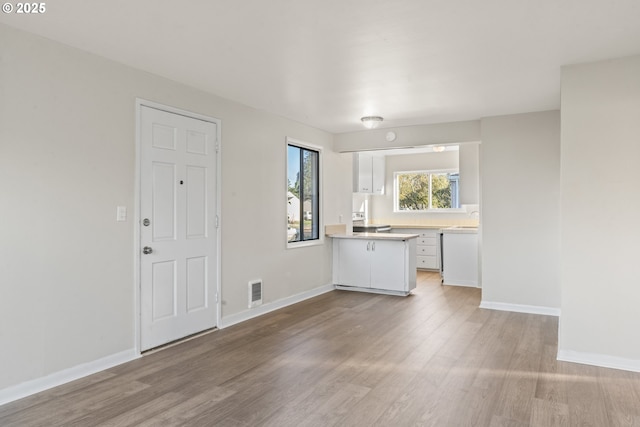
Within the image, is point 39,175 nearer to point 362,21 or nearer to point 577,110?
point 362,21

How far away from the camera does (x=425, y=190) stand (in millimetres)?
9102

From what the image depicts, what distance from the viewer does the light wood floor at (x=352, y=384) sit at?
2.48 metres

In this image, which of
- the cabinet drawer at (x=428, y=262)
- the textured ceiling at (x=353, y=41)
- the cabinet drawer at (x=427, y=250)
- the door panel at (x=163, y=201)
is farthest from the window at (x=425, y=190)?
Result: the door panel at (x=163, y=201)

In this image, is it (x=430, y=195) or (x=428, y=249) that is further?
(x=430, y=195)

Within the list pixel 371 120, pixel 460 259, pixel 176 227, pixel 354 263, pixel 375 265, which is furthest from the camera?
pixel 460 259

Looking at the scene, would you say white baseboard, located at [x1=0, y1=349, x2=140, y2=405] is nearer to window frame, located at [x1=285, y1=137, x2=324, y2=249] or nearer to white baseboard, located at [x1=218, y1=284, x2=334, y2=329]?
white baseboard, located at [x1=218, y1=284, x2=334, y2=329]

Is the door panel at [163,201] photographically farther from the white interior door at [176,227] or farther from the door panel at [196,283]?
the door panel at [196,283]

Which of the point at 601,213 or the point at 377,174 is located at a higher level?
the point at 377,174

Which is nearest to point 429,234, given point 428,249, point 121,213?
point 428,249

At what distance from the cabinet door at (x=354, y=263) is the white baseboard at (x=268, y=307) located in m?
0.32

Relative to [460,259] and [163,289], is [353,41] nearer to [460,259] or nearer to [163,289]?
[163,289]

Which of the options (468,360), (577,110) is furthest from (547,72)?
(468,360)

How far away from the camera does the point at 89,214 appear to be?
10.3ft

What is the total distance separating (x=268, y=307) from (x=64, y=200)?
8.87 ft
